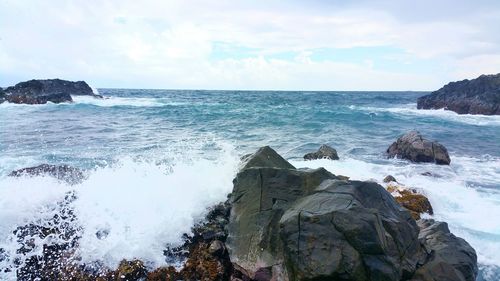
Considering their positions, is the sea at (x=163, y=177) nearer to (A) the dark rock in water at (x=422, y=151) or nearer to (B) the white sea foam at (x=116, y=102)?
(A) the dark rock in water at (x=422, y=151)

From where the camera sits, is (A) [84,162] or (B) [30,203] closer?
(B) [30,203]

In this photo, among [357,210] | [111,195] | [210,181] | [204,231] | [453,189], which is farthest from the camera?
[453,189]

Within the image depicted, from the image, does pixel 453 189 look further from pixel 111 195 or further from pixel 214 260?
pixel 111 195

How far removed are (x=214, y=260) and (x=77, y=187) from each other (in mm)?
4805

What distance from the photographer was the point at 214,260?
7.68m

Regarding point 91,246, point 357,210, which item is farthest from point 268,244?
point 91,246

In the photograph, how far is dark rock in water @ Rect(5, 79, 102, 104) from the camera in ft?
174

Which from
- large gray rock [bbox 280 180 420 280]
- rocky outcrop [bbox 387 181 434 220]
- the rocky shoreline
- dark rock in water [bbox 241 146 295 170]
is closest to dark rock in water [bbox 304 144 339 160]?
rocky outcrop [bbox 387 181 434 220]

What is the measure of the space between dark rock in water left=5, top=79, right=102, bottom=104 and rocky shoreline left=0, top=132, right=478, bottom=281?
5100 centimetres

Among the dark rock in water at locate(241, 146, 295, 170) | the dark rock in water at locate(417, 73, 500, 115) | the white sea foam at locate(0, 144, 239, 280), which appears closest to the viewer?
the white sea foam at locate(0, 144, 239, 280)

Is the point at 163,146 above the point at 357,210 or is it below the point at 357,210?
below

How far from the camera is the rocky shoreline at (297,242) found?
20.1ft

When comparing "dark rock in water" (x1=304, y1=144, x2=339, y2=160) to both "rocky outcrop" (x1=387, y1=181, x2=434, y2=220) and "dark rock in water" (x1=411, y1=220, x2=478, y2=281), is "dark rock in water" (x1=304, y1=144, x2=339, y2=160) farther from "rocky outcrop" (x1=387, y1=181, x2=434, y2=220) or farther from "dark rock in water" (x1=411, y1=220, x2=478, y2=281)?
"dark rock in water" (x1=411, y1=220, x2=478, y2=281)

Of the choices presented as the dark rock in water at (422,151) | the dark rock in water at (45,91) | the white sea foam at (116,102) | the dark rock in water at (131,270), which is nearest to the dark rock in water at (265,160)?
the dark rock in water at (131,270)
